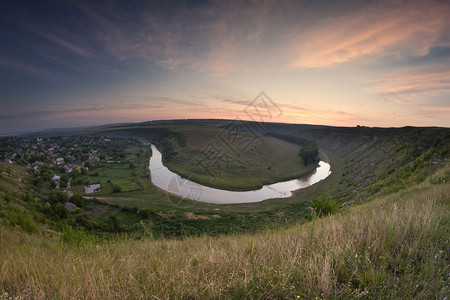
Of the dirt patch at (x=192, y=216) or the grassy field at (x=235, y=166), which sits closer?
the dirt patch at (x=192, y=216)

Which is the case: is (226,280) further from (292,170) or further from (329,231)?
(292,170)

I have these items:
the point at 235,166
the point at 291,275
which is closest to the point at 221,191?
the point at 235,166

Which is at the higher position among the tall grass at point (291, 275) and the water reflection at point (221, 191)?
the tall grass at point (291, 275)

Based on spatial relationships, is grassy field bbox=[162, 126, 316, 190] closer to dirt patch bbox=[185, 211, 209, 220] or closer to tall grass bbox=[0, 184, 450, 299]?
dirt patch bbox=[185, 211, 209, 220]

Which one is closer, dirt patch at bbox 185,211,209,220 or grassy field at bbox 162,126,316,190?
dirt patch at bbox 185,211,209,220

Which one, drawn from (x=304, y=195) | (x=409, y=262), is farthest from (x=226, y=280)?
(x=304, y=195)

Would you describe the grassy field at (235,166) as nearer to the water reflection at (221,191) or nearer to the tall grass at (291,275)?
the water reflection at (221,191)

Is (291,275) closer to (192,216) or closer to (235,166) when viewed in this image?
(192,216)

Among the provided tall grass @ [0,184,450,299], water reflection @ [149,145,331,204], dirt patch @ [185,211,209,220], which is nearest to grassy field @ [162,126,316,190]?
water reflection @ [149,145,331,204]

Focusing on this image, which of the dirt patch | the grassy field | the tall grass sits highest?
the tall grass

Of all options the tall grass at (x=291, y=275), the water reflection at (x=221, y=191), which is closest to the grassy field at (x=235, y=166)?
the water reflection at (x=221, y=191)

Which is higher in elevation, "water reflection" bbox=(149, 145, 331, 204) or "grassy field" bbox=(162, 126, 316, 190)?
"grassy field" bbox=(162, 126, 316, 190)
